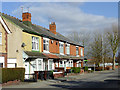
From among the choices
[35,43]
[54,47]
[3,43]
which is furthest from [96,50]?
[3,43]

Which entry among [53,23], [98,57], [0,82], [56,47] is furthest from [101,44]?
[0,82]

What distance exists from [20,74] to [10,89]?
15.4 feet

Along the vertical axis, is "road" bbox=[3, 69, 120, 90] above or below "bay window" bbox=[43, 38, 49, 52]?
below

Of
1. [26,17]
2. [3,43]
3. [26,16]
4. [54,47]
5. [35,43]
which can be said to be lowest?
[3,43]

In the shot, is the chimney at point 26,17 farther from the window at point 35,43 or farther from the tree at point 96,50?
the tree at point 96,50

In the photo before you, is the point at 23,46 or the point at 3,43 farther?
the point at 23,46

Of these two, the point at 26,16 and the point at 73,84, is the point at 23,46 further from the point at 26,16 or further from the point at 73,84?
the point at 73,84

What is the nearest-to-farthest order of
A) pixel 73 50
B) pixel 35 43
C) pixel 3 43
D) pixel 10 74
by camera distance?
pixel 10 74 → pixel 3 43 → pixel 35 43 → pixel 73 50

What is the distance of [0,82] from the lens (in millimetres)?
16703

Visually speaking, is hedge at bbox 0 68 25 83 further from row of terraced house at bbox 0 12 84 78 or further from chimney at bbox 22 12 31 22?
chimney at bbox 22 12 31 22

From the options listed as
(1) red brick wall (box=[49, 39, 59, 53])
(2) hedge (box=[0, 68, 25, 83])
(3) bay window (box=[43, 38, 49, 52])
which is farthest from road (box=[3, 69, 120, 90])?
(1) red brick wall (box=[49, 39, 59, 53])

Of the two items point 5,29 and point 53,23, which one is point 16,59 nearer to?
point 5,29

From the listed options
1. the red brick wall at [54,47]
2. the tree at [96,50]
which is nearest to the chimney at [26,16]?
the red brick wall at [54,47]

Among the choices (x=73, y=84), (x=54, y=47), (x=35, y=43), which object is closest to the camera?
(x=73, y=84)
